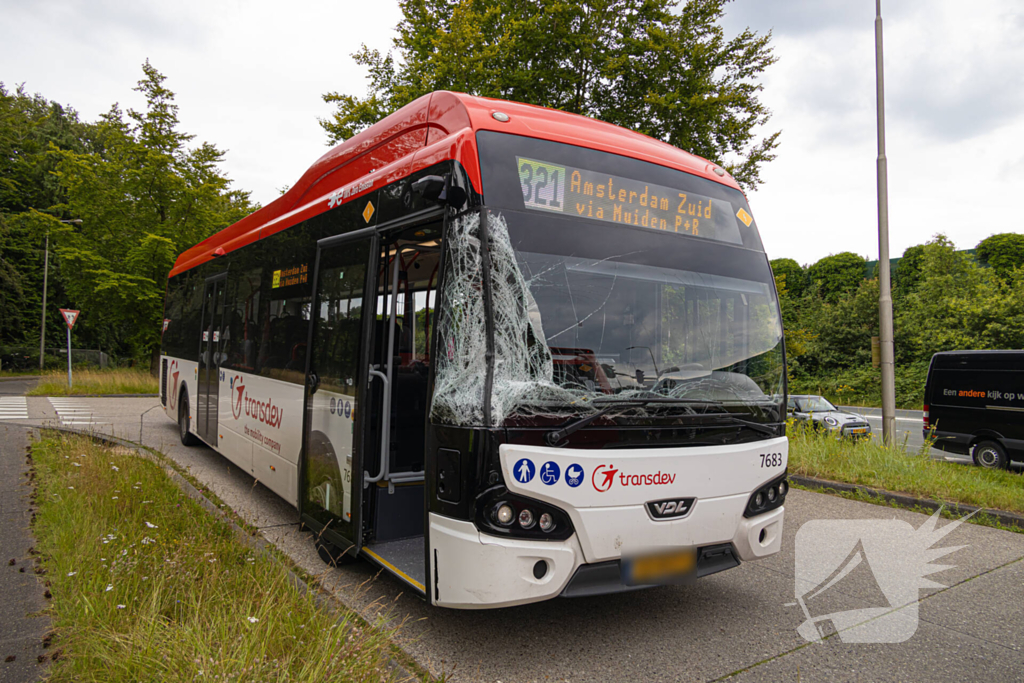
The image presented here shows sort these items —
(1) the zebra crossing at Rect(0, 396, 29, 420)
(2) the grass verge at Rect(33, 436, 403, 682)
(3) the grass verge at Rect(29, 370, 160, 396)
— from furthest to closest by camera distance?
1. (3) the grass verge at Rect(29, 370, 160, 396)
2. (1) the zebra crossing at Rect(0, 396, 29, 420)
3. (2) the grass verge at Rect(33, 436, 403, 682)

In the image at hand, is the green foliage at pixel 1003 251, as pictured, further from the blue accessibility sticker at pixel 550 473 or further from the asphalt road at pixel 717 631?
the blue accessibility sticker at pixel 550 473

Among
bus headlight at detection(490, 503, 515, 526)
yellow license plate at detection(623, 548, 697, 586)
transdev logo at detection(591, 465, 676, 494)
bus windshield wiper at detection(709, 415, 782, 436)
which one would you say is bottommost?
yellow license plate at detection(623, 548, 697, 586)

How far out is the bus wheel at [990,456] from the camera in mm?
13383

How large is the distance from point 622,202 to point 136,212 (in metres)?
23.2

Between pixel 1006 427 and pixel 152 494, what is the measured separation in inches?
590

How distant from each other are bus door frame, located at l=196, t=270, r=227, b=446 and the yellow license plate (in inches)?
246

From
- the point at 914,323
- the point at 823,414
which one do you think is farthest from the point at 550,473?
the point at 914,323

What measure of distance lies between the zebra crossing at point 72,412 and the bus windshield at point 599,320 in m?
10.6

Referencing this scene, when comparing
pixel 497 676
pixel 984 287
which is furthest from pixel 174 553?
pixel 984 287

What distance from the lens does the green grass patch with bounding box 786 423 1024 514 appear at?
7270 mm

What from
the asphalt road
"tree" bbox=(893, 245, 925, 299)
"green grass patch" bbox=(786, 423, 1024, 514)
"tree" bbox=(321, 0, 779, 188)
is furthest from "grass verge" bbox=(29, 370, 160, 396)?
"tree" bbox=(893, 245, 925, 299)

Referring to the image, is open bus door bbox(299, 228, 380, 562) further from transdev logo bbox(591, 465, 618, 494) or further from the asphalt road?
transdev logo bbox(591, 465, 618, 494)

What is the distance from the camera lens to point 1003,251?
44469 mm

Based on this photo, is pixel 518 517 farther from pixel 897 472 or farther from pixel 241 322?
pixel 897 472
